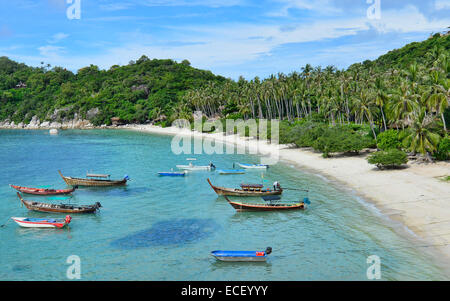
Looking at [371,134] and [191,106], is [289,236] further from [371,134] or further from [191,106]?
[191,106]

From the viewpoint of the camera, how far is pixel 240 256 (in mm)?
27969

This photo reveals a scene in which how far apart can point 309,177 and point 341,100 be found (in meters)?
39.9

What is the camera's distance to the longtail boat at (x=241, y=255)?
2786 cm

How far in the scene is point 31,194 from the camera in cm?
4928

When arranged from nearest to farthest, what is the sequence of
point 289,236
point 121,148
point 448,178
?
1. point 289,236
2. point 448,178
3. point 121,148

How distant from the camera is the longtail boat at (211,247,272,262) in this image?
91.4 ft

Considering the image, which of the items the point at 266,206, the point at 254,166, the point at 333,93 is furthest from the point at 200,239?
the point at 333,93

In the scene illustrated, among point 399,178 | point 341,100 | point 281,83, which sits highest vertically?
point 281,83

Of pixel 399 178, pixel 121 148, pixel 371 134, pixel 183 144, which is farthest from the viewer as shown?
pixel 183 144

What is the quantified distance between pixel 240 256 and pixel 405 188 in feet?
83.8

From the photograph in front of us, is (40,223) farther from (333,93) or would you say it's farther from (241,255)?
(333,93)

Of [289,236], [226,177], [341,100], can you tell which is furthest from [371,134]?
[289,236]

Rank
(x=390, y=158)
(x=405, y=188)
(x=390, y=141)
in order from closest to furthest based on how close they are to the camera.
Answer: (x=405, y=188) → (x=390, y=158) → (x=390, y=141)

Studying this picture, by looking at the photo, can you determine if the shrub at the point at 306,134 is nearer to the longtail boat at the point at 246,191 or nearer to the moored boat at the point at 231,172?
the moored boat at the point at 231,172
